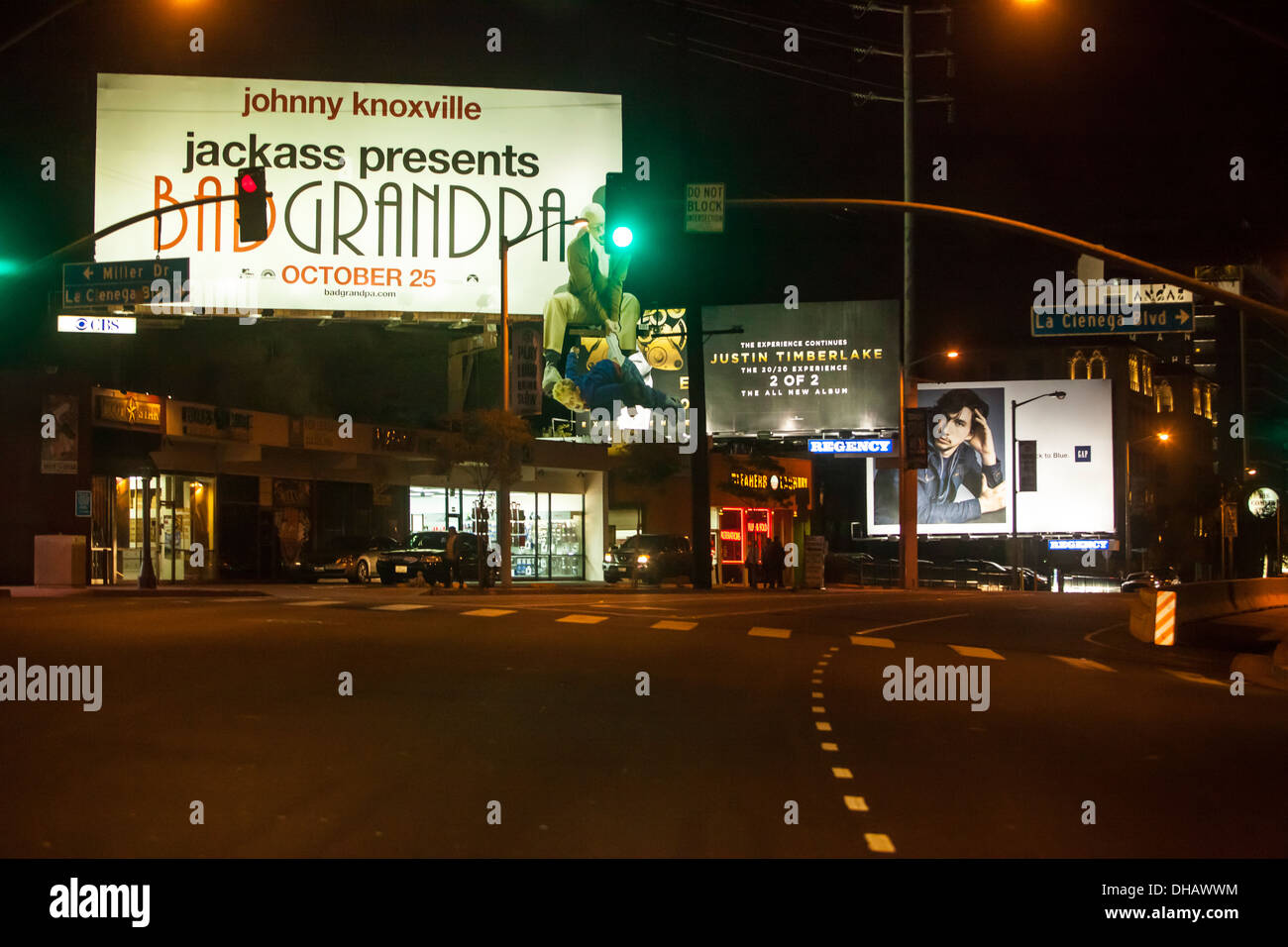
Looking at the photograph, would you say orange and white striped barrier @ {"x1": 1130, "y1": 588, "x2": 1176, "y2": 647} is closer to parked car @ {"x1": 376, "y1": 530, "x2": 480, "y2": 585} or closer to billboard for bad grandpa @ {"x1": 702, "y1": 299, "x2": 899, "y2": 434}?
parked car @ {"x1": 376, "y1": 530, "x2": 480, "y2": 585}

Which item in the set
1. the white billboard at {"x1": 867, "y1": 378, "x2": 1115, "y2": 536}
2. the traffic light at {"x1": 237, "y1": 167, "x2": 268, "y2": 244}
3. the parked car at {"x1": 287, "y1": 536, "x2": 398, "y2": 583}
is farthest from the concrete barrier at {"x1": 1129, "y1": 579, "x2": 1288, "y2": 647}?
the white billboard at {"x1": 867, "y1": 378, "x2": 1115, "y2": 536}

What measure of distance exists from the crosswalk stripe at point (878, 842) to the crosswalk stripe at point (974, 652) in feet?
38.9

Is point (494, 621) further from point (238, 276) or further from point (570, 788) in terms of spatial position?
point (238, 276)

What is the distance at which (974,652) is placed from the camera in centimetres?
1991

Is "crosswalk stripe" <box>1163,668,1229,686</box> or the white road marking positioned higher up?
the white road marking

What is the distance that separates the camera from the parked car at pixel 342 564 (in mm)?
41094

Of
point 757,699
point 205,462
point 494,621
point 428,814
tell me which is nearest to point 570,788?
point 428,814

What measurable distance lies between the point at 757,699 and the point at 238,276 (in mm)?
32059

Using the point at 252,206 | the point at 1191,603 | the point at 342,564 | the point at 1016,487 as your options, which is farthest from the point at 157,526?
the point at 1016,487

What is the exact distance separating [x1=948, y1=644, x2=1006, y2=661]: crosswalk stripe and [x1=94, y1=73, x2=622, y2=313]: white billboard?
25.1 meters

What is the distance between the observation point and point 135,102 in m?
40.9

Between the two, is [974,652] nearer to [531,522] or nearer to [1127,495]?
[531,522]

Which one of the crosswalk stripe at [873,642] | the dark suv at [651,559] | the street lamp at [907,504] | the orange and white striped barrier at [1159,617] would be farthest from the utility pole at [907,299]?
the crosswalk stripe at [873,642]

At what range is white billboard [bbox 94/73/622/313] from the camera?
4078cm
